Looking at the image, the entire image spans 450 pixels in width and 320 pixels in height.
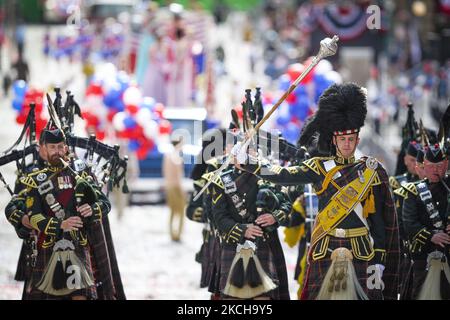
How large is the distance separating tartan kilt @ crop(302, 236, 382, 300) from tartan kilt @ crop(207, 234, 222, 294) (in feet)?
4.13

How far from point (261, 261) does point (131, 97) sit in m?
8.36

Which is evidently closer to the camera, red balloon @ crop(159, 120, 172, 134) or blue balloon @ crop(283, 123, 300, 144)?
blue balloon @ crop(283, 123, 300, 144)

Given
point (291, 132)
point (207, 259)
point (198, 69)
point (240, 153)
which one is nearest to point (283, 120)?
point (291, 132)

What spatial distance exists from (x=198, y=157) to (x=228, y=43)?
3441cm

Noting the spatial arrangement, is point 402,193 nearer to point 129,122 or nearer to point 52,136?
point 52,136

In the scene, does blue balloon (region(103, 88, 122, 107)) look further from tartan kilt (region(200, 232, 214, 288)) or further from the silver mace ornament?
the silver mace ornament

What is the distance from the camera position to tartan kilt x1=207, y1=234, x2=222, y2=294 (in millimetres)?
Answer: 10973

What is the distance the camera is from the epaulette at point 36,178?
10.2 meters

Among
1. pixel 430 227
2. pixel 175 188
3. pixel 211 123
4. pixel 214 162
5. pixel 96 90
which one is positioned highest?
pixel 96 90

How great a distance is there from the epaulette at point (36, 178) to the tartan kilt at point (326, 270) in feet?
7.90

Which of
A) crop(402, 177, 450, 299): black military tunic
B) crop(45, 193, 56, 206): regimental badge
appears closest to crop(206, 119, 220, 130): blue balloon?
crop(402, 177, 450, 299): black military tunic

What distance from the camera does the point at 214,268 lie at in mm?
11102

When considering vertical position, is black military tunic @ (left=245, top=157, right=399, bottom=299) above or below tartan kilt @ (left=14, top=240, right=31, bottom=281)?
above

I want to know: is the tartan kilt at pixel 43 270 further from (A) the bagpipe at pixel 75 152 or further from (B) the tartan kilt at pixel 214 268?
(B) the tartan kilt at pixel 214 268
